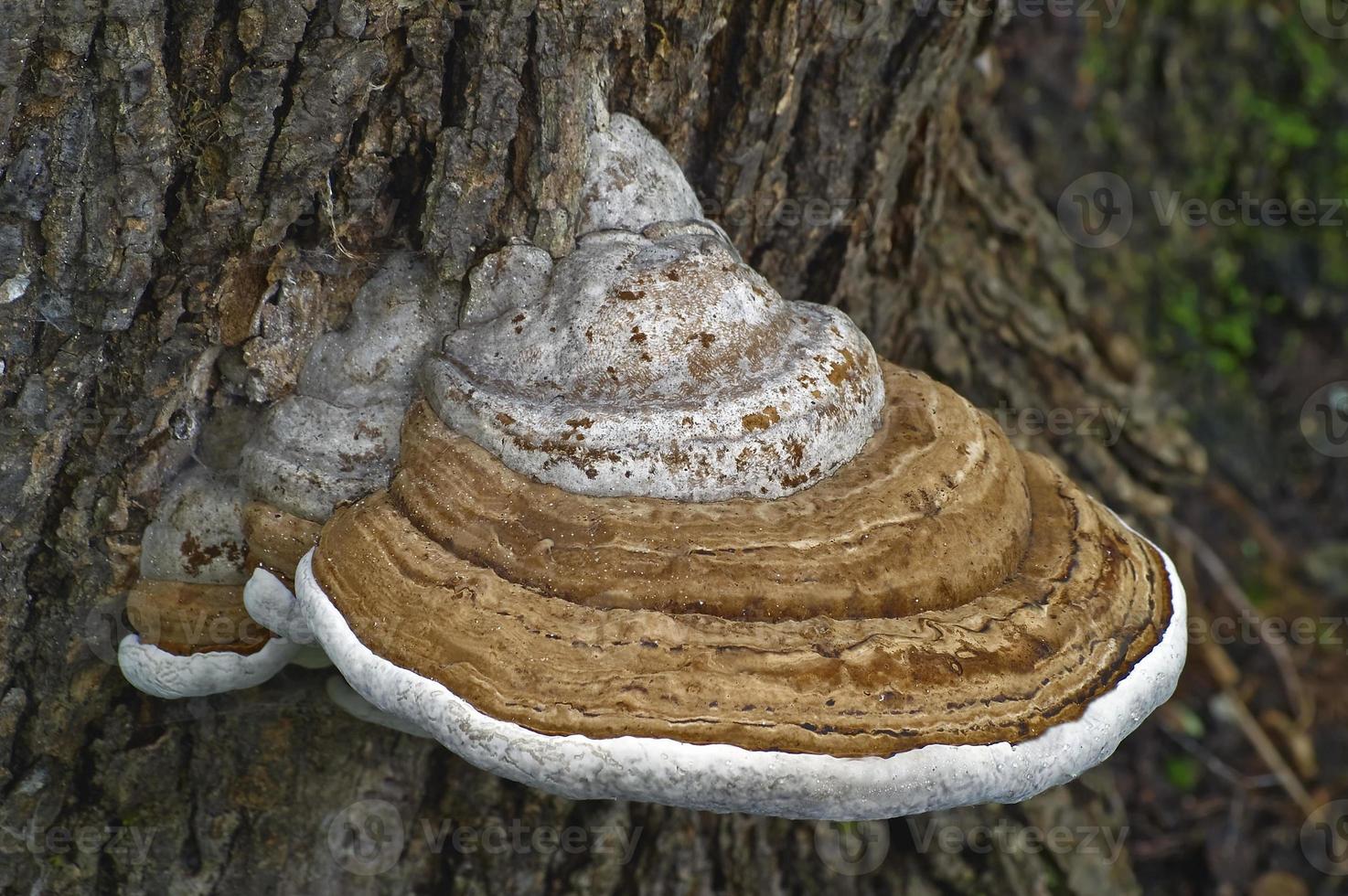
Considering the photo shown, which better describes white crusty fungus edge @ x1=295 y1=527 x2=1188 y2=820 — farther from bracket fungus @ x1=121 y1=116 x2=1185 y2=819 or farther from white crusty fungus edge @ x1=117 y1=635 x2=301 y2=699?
white crusty fungus edge @ x1=117 y1=635 x2=301 y2=699

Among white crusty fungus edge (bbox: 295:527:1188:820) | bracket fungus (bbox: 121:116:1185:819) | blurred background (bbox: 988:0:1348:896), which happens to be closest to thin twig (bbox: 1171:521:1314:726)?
blurred background (bbox: 988:0:1348:896)

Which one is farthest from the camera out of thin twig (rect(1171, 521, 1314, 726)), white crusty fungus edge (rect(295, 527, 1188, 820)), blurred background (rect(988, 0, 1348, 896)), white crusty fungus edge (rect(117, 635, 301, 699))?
thin twig (rect(1171, 521, 1314, 726))

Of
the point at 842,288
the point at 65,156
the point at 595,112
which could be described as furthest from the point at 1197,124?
the point at 65,156

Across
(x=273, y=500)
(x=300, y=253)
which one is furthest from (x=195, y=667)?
(x=300, y=253)

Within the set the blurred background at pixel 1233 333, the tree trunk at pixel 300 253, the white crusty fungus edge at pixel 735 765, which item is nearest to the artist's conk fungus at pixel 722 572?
the white crusty fungus edge at pixel 735 765

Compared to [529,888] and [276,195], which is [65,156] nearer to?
[276,195]

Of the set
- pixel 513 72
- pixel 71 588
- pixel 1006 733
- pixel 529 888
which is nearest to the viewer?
pixel 1006 733

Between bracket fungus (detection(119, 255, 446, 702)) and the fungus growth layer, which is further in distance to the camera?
bracket fungus (detection(119, 255, 446, 702))
